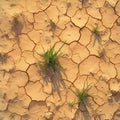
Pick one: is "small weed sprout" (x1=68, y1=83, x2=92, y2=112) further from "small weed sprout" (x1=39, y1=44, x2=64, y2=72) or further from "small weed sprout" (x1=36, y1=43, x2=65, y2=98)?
"small weed sprout" (x1=39, y1=44, x2=64, y2=72)

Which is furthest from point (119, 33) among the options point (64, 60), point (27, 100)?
point (27, 100)

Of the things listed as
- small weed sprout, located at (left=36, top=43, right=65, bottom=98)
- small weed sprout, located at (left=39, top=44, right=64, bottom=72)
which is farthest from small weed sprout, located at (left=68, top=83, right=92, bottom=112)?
small weed sprout, located at (left=39, top=44, right=64, bottom=72)

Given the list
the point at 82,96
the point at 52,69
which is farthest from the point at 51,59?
the point at 82,96

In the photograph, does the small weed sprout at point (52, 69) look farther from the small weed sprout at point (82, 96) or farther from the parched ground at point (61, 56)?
the small weed sprout at point (82, 96)

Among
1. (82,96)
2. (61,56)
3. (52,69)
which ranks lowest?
(82,96)

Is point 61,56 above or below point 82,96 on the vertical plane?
above

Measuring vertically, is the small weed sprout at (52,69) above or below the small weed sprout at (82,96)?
above

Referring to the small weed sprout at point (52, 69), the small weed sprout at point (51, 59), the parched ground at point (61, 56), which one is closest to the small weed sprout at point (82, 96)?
the parched ground at point (61, 56)

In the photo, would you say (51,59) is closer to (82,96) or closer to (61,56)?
(61,56)
